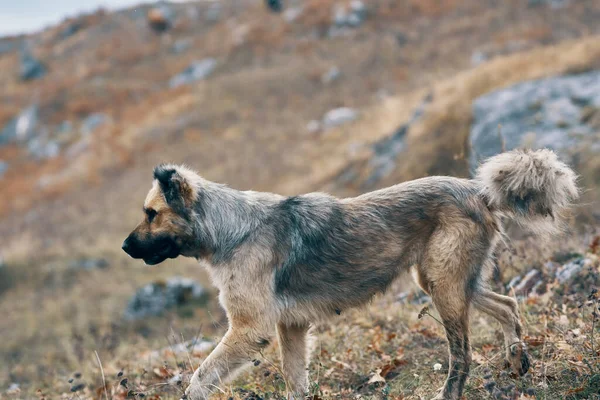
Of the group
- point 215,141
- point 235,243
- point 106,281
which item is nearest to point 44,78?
point 215,141

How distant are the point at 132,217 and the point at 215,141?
6341 mm

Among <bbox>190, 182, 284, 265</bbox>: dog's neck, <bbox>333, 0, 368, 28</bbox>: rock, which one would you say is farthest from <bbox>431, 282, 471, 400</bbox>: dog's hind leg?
<bbox>333, 0, 368, 28</bbox>: rock

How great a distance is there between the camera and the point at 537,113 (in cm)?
1321

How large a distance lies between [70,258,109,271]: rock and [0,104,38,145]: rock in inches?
782

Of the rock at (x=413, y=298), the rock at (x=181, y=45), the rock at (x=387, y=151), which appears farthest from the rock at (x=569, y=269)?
the rock at (x=181, y=45)

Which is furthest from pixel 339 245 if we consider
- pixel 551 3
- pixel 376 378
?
pixel 551 3

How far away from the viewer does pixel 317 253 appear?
5141 mm

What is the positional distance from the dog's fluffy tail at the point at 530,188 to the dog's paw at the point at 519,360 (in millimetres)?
A: 951

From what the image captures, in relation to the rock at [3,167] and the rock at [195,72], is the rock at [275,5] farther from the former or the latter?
the rock at [3,167]

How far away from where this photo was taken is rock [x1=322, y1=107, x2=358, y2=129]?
24250 millimetres

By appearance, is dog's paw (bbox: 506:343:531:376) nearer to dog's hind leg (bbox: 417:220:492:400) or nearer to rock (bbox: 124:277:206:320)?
dog's hind leg (bbox: 417:220:492:400)

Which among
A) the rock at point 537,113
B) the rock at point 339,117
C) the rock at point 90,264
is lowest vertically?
the rock at point 90,264

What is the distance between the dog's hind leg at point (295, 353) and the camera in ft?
17.8

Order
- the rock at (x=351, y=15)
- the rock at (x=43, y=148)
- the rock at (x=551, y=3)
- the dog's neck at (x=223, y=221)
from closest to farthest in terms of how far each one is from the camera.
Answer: the dog's neck at (x=223, y=221), the rock at (x=551, y=3), the rock at (x=43, y=148), the rock at (x=351, y=15)
